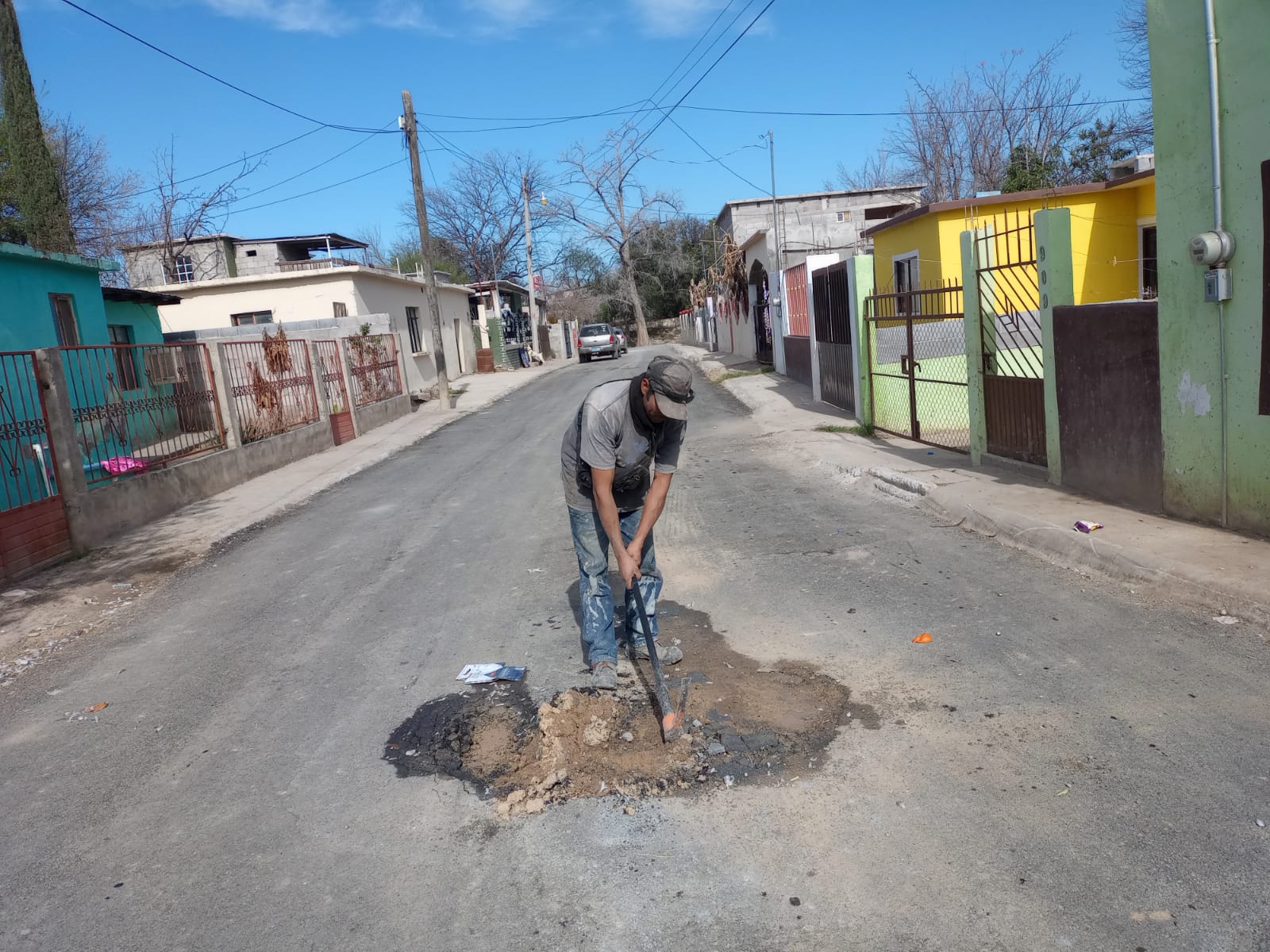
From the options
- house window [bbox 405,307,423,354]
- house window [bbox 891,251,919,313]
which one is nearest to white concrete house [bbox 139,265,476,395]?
house window [bbox 405,307,423,354]

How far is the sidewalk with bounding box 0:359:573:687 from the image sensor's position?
21.3ft

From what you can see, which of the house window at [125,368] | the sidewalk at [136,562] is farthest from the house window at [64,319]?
the house window at [125,368]

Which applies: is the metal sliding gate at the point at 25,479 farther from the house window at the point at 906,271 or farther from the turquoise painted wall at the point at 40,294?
the house window at the point at 906,271

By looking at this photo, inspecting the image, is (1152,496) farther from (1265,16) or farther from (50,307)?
(50,307)

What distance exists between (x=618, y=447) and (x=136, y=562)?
20.8ft

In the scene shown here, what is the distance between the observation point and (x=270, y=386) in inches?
582

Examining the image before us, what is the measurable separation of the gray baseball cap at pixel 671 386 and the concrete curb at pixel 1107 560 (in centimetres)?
320

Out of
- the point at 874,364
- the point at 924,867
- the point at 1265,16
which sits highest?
the point at 1265,16

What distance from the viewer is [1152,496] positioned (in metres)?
6.60

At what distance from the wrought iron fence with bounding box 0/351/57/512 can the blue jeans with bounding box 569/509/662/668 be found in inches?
247

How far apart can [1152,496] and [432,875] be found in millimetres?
5867

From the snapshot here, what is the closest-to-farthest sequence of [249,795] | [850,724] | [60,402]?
[249,795], [850,724], [60,402]

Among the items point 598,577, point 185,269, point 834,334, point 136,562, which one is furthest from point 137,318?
point 185,269

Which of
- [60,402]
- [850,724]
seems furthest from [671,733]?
[60,402]
